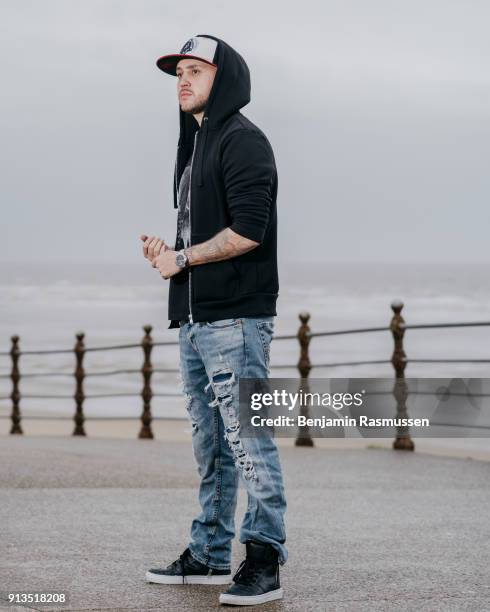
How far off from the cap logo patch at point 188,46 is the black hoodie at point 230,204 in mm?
78

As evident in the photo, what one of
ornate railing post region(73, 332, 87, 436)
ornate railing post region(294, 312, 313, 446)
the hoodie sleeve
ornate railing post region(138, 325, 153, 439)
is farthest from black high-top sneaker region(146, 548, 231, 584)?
ornate railing post region(73, 332, 87, 436)

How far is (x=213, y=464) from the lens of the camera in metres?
4.16

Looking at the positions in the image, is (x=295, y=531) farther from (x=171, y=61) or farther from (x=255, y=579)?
(x=171, y=61)

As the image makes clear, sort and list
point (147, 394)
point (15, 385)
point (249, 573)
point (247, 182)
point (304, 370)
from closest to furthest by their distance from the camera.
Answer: point (247, 182) → point (249, 573) → point (304, 370) → point (147, 394) → point (15, 385)

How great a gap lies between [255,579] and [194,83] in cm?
176

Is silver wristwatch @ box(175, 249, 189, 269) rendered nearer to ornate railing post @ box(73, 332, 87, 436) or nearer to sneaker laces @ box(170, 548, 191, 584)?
sneaker laces @ box(170, 548, 191, 584)

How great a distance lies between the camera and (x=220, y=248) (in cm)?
390

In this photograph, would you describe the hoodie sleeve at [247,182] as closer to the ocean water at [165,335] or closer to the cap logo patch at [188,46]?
the cap logo patch at [188,46]

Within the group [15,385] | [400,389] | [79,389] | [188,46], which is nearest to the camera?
[188,46]

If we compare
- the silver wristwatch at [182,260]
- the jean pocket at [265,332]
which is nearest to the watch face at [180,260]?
the silver wristwatch at [182,260]

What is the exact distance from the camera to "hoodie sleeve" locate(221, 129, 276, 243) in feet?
12.6

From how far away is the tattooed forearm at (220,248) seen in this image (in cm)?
387

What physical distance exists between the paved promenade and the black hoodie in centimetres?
106

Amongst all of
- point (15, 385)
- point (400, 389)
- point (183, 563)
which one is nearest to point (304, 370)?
point (400, 389)
